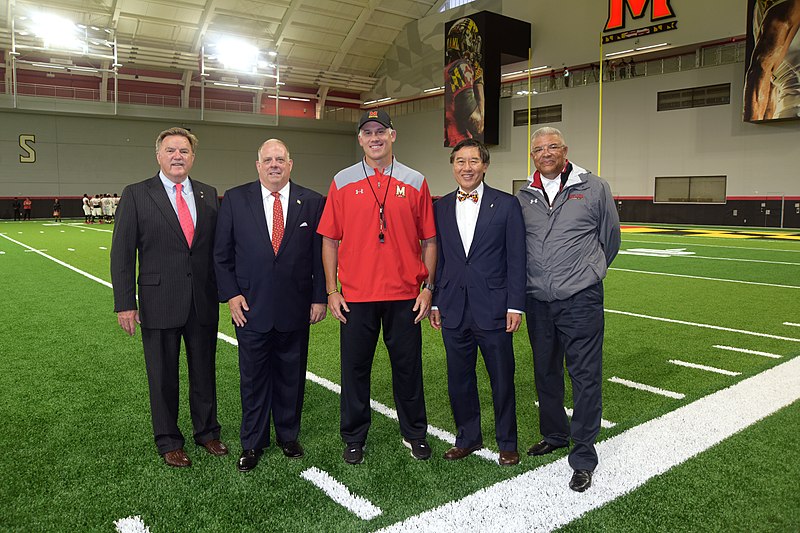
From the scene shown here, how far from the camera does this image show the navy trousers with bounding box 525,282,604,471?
3.50m

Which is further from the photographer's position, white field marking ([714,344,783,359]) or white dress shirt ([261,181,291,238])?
white field marking ([714,344,783,359])

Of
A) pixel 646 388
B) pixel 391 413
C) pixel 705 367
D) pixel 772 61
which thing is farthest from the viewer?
pixel 772 61

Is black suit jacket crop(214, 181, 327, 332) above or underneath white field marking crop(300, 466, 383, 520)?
above

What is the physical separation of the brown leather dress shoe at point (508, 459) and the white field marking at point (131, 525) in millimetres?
1943

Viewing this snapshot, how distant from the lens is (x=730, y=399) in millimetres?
4844

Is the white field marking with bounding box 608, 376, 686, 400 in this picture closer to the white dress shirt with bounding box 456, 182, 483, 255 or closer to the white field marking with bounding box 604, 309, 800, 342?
the white dress shirt with bounding box 456, 182, 483, 255

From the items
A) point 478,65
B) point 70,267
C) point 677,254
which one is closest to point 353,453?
point 70,267

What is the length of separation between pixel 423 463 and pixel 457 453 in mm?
226

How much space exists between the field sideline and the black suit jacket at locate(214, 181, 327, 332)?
2.95ft

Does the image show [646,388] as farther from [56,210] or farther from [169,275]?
[56,210]

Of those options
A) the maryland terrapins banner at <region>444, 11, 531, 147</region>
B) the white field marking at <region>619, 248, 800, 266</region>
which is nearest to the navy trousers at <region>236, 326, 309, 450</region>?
the white field marking at <region>619, 248, 800, 266</region>

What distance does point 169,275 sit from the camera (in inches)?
148

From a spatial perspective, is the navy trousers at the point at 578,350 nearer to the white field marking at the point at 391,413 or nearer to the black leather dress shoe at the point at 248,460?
the white field marking at the point at 391,413

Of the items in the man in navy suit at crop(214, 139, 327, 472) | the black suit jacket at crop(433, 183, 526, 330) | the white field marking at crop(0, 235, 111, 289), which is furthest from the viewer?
the white field marking at crop(0, 235, 111, 289)
